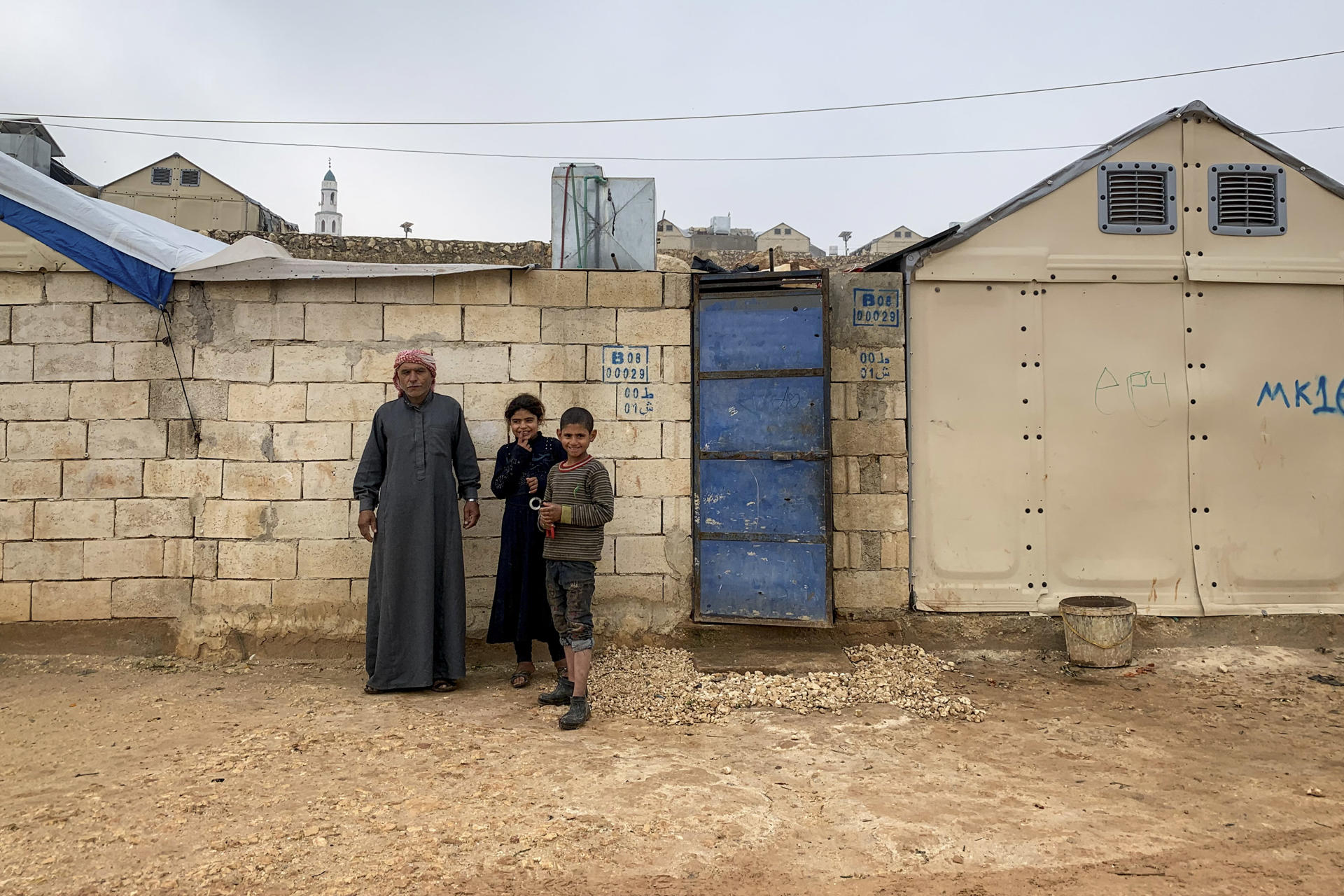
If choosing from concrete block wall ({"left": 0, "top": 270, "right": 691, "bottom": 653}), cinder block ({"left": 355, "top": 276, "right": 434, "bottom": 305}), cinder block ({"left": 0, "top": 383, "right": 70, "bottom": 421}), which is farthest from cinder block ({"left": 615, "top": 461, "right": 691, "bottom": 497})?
cinder block ({"left": 0, "top": 383, "right": 70, "bottom": 421})

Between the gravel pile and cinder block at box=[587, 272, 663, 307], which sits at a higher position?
cinder block at box=[587, 272, 663, 307]

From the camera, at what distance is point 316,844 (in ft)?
8.74

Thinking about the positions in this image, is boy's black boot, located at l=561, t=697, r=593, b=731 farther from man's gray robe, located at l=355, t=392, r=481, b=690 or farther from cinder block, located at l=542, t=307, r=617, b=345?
cinder block, located at l=542, t=307, r=617, b=345

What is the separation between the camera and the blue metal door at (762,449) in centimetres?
504

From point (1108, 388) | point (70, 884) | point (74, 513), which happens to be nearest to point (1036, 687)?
point (1108, 388)

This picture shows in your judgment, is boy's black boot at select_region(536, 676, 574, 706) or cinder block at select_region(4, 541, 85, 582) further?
cinder block at select_region(4, 541, 85, 582)

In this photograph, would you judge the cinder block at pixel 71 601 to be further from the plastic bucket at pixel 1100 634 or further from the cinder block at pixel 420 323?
the plastic bucket at pixel 1100 634

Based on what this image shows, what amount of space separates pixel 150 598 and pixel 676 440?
3285 mm

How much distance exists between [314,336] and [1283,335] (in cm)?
597

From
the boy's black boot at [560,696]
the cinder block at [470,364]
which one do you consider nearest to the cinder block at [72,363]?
the cinder block at [470,364]

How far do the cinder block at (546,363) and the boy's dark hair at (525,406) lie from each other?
52cm

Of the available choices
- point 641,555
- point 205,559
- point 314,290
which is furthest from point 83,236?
point 641,555

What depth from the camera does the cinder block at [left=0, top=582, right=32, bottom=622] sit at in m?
5.01

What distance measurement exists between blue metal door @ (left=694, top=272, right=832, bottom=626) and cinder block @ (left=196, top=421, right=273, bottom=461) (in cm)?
259
